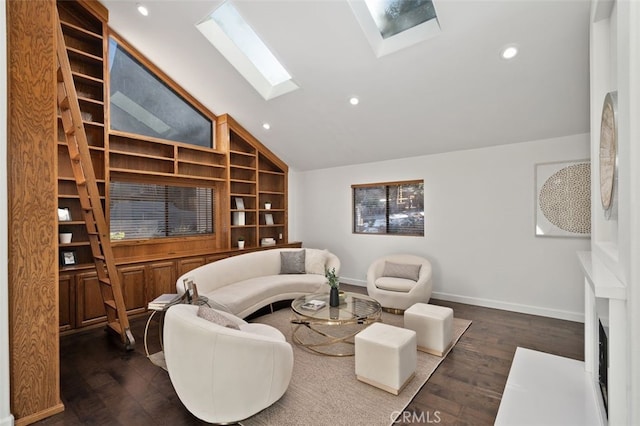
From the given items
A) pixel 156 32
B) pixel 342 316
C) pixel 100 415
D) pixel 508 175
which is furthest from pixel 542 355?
pixel 156 32

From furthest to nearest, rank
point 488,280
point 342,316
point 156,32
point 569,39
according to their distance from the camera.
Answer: point 488,280 < point 156,32 < point 342,316 < point 569,39

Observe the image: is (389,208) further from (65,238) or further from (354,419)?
(65,238)

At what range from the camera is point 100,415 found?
6.81 ft

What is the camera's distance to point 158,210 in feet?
15.3

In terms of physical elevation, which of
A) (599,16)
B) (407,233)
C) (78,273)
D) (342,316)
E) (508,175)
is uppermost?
(599,16)

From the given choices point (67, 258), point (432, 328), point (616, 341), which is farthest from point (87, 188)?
point (616, 341)

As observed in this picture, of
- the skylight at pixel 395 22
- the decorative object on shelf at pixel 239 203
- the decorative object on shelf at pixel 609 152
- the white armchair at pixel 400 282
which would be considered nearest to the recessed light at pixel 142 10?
the skylight at pixel 395 22

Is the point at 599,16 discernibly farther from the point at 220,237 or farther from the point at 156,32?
the point at 220,237

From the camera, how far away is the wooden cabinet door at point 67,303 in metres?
3.42

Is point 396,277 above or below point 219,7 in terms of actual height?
below

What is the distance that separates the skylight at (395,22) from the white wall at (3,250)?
2744mm

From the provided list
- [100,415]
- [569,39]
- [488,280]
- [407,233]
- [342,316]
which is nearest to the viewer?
[100,415]

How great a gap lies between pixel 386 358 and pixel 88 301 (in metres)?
3.55

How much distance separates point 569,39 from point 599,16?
672mm
